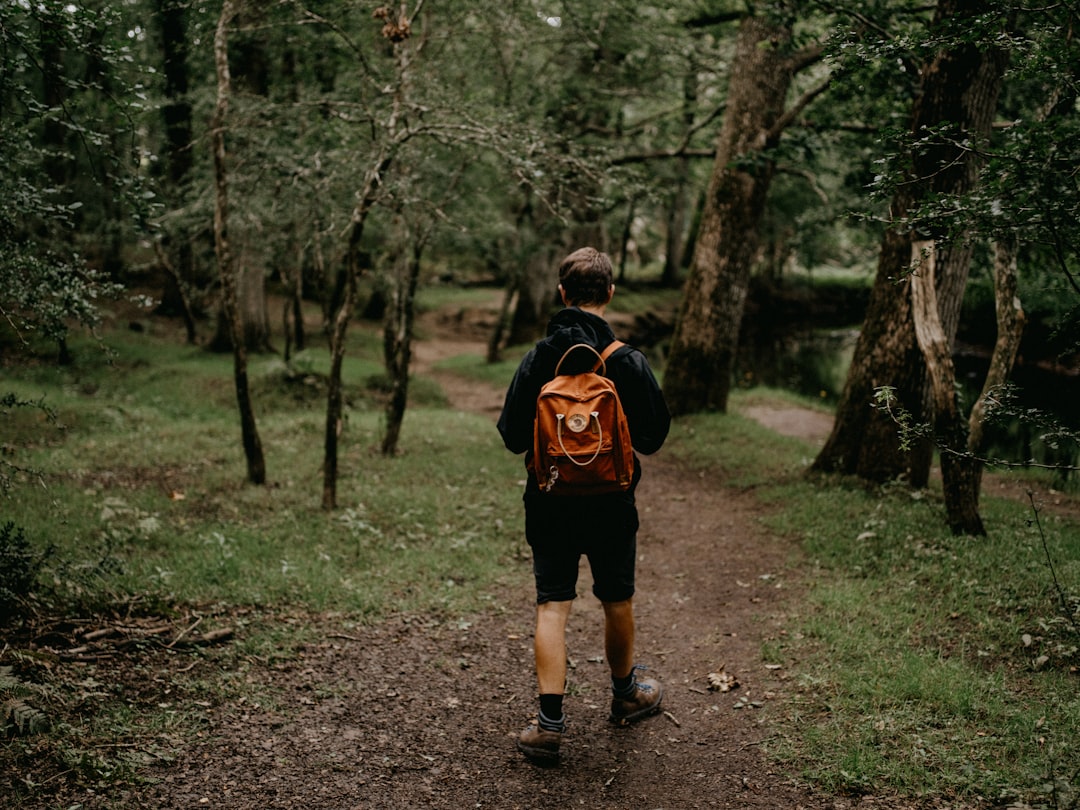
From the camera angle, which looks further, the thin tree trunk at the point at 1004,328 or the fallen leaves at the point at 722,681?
the thin tree trunk at the point at 1004,328

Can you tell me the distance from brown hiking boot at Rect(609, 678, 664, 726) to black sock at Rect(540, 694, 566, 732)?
581 millimetres

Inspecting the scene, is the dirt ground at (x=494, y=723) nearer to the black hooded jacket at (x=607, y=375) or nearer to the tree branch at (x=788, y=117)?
the black hooded jacket at (x=607, y=375)

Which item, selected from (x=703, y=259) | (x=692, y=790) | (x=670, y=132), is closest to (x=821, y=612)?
(x=692, y=790)

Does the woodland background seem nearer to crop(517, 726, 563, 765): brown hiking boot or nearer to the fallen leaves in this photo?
the fallen leaves

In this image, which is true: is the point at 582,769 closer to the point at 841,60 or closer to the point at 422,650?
the point at 422,650

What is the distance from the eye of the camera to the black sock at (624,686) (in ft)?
14.8

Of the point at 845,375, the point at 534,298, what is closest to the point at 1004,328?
the point at 534,298

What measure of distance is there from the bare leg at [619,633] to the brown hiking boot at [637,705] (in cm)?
26

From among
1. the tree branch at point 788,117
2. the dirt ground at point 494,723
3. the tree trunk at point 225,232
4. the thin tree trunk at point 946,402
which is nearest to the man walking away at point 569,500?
the dirt ground at point 494,723

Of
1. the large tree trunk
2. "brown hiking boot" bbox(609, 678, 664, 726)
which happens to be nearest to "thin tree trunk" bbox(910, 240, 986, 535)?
the large tree trunk

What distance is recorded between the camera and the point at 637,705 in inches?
180

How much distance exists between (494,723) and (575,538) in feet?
4.61

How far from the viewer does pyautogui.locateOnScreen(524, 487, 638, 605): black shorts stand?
13.2 feet

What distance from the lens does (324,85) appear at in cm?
1627
